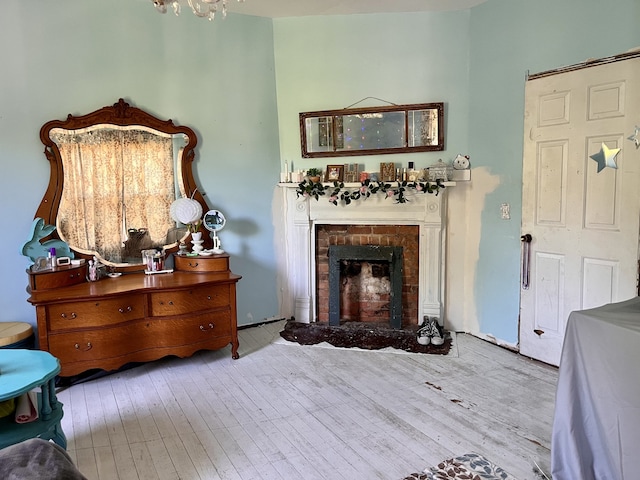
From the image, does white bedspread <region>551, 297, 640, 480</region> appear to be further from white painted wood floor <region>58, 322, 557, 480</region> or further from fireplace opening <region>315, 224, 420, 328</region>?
fireplace opening <region>315, 224, 420, 328</region>

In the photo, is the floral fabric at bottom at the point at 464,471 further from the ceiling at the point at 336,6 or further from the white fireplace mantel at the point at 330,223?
the ceiling at the point at 336,6

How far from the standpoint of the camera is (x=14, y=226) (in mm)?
3506

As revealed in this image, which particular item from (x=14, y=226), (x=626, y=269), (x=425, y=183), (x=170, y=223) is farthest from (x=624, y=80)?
(x=14, y=226)

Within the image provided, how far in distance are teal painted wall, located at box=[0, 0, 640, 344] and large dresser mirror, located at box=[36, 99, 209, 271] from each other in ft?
0.41

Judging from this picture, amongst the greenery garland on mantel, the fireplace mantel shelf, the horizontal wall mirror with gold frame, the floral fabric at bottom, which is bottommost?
the floral fabric at bottom

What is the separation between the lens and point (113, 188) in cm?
378

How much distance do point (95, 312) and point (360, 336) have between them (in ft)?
7.33

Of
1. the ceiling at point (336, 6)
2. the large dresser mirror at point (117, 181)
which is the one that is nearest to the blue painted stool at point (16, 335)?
the large dresser mirror at point (117, 181)

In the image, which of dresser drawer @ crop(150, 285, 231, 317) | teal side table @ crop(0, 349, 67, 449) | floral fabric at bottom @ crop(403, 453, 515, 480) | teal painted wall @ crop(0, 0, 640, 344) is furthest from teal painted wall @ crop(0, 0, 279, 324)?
floral fabric at bottom @ crop(403, 453, 515, 480)

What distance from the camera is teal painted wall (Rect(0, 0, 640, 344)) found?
11.4 feet

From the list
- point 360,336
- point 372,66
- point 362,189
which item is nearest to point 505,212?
point 362,189

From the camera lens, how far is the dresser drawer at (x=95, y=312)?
123 inches

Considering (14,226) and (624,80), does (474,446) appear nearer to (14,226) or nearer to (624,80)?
(624,80)

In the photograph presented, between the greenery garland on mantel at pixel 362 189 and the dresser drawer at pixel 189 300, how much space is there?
1271 mm
